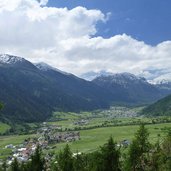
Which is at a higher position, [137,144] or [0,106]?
[0,106]

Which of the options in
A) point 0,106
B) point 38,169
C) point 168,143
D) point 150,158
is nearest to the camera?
point 0,106

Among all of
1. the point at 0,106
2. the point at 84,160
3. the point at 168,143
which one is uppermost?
the point at 0,106

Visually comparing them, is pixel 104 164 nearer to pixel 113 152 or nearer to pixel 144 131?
pixel 113 152

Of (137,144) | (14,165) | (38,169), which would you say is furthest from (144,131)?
(14,165)

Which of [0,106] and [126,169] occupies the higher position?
[0,106]

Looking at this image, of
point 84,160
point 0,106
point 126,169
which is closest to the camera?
point 0,106

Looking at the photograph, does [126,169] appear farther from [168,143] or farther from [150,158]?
[168,143]

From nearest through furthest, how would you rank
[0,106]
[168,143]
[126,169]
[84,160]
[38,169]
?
[0,106]
[168,143]
[126,169]
[38,169]
[84,160]

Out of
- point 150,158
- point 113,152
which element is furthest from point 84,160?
point 150,158

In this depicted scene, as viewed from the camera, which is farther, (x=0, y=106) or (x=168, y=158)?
(x=168, y=158)
